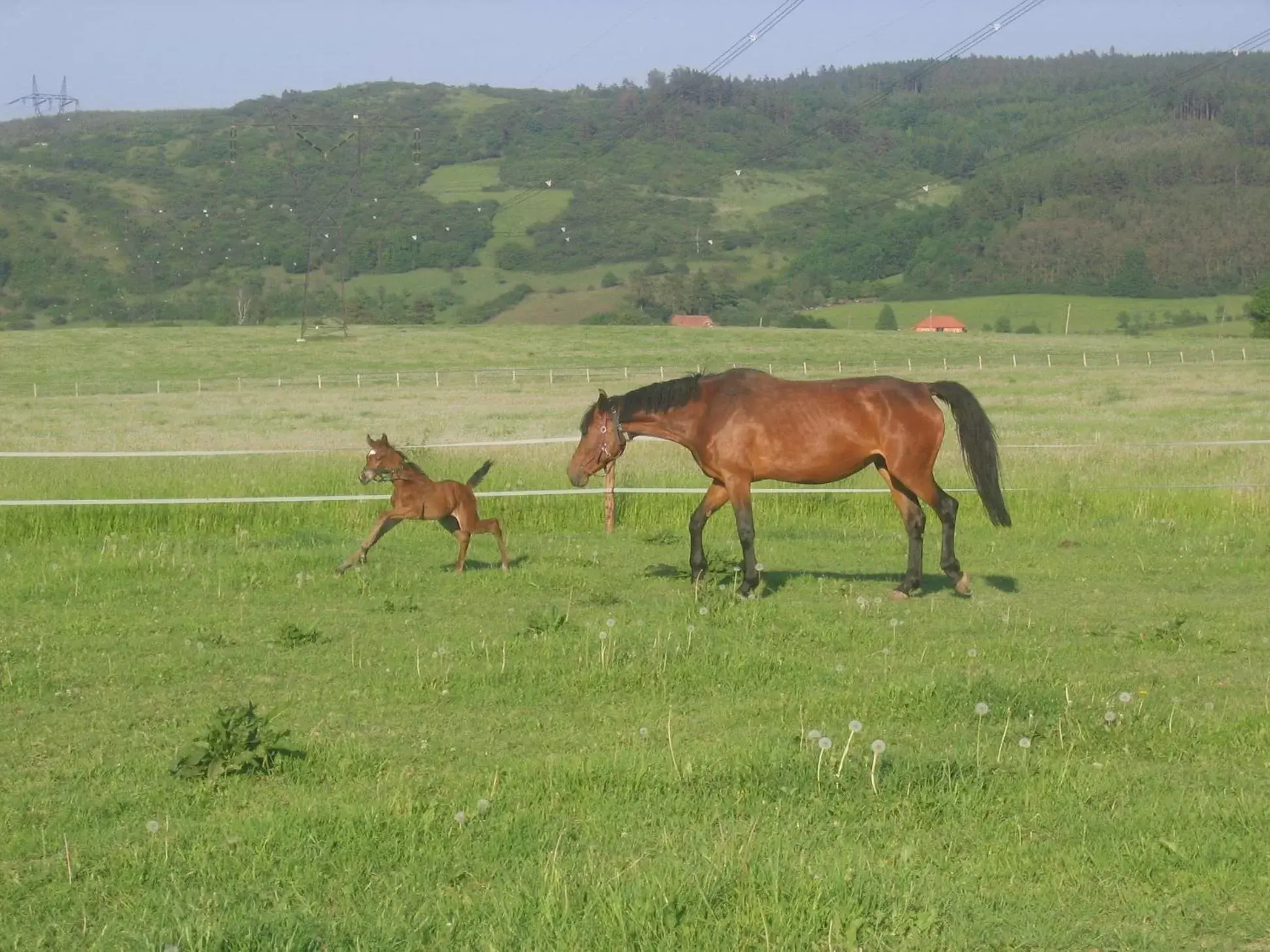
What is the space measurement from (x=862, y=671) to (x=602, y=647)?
1.59m

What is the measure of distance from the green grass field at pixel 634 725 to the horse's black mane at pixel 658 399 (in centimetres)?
150

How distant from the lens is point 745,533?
486 inches

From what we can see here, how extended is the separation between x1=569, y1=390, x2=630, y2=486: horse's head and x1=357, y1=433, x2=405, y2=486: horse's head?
4.96 feet

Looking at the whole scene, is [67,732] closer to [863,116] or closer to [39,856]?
[39,856]

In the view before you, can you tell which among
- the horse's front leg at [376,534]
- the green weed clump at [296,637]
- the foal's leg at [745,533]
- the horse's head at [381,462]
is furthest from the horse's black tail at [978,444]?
the green weed clump at [296,637]

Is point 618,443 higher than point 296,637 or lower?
higher

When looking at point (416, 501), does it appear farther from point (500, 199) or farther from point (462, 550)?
point (500, 199)

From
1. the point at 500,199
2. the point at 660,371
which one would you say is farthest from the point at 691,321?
the point at 500,199

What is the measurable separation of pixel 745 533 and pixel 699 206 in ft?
502

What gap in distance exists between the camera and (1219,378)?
56281mm

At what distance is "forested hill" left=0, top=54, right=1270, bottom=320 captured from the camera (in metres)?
129

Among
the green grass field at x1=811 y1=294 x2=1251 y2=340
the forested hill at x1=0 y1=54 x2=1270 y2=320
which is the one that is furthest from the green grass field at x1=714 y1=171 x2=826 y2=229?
the green grass field at x1=811 y1=294 x2=1251 y2=340

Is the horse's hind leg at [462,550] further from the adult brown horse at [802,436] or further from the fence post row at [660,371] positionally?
the fence post row at [660,371]

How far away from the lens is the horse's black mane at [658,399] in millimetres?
12672
